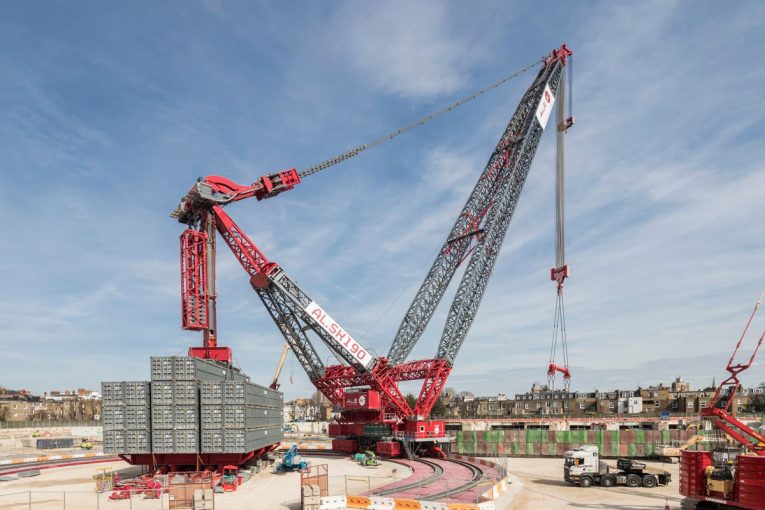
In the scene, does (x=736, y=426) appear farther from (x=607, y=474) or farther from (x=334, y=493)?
(x=334, y=493)

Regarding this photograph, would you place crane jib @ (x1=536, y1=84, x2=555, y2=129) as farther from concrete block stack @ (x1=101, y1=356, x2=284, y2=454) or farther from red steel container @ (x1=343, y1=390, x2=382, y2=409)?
concrete block stack @ (x1=101, y1=356, x2=284, y2=454)

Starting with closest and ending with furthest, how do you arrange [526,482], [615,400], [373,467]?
1. [526,482]
2. [373,467]
3. [615,400]

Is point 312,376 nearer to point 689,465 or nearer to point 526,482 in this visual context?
point 526,482

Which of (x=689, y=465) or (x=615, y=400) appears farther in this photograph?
(x=615, y=400)

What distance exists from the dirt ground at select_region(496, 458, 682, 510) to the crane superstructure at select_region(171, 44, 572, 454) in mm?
19838

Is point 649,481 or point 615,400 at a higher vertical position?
point 649,481

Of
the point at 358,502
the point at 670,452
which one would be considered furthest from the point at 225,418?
the point at 670,452

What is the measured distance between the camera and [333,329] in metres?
57.8

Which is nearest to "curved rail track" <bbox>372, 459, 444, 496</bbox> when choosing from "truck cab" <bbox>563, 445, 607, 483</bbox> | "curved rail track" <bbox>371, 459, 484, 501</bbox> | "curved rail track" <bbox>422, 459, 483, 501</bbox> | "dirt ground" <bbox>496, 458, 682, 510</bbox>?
"curved rail track" <bbox>371, 459, 484, 501</bbox>

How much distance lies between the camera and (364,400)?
6138 cm

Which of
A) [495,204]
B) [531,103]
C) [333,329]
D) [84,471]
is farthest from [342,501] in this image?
[531,103]

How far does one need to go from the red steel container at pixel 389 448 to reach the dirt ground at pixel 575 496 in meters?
18.0

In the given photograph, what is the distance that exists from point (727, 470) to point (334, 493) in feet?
68.1

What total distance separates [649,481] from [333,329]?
3125cm
